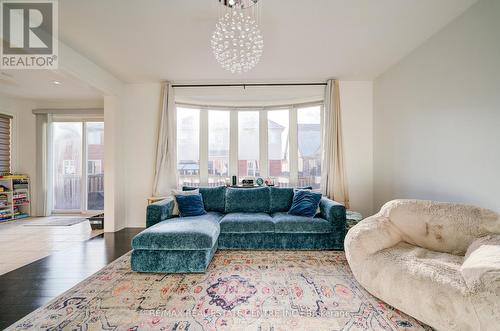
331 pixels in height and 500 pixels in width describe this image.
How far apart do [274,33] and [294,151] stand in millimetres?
2321

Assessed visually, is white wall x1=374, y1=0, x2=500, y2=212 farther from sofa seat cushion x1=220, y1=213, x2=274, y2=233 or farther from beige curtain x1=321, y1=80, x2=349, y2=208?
sofa seat cushion x1=220, y1=213, x2=274, y2=233

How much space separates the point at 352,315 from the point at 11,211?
22.5ft

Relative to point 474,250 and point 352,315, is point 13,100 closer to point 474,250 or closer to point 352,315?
point 352,315

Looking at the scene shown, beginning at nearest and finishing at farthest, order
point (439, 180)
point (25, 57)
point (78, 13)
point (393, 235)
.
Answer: point (393, 235), point (78, 13), point (439, 180), point (25, 57)

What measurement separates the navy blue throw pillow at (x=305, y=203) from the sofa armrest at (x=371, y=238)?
101 cm

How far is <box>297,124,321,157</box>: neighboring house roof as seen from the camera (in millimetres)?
4242

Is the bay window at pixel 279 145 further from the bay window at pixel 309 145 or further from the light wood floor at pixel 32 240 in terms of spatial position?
the light wood floor at pixel 32 240

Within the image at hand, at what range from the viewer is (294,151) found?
14.2ft

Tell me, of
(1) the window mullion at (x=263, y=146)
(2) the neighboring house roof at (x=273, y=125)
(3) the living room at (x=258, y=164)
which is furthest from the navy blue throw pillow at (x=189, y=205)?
(2) the neighboring house roof at (x=273, y=125)

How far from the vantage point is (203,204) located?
11.1 feet

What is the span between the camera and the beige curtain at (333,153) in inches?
149

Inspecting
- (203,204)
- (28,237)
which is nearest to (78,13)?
(203,204)

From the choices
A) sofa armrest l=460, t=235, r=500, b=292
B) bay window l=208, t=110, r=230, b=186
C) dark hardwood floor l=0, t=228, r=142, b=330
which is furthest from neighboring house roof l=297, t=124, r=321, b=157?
dark hardwood floor l=0, t=228, r=142, b=330

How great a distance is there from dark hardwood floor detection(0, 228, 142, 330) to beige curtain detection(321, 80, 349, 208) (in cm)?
348
